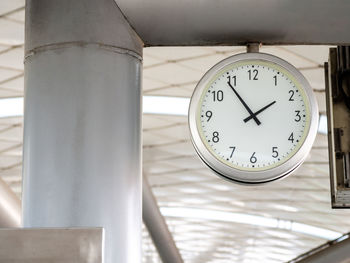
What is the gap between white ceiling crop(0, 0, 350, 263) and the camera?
19.6 meters

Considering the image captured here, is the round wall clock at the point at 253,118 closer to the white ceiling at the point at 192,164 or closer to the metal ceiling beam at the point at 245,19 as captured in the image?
the metal ceiling beam at the point at 245,19

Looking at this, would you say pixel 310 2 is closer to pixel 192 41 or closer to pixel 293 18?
pixel 293 18

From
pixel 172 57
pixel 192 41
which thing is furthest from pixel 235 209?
pixel 192 41

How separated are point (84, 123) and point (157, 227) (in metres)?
18.5

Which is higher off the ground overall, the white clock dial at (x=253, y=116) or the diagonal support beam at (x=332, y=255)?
the white clock dial at (x=253, y=116)

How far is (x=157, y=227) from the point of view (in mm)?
24938

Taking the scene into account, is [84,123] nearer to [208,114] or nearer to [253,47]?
[208,114]

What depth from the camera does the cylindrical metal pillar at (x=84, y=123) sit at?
21.5 ft

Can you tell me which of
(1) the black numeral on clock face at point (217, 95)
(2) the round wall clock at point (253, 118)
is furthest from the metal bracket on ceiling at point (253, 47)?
(1) the black numeral on clock face at point (217, 95)

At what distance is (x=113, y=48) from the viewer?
6.96 meters

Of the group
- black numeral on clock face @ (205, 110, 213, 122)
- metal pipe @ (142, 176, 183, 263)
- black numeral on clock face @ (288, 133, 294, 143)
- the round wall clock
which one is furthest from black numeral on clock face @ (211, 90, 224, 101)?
metal pipe @ (142, 176, 183, 263)

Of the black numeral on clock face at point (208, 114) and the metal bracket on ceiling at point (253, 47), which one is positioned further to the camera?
the metal bracket on ceiling at point (253, 47)

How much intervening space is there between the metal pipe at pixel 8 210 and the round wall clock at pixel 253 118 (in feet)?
21.1

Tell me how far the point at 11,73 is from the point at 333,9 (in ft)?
50.3
